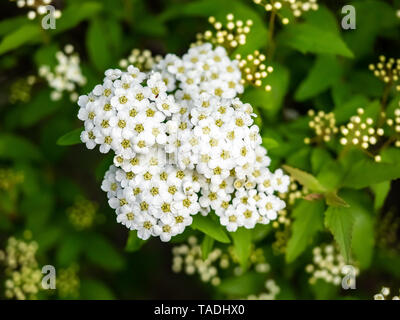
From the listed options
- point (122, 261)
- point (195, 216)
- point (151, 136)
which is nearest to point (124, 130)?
point (151, 136)

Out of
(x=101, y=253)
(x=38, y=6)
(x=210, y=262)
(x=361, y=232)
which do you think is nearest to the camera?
(x=361, y=232)

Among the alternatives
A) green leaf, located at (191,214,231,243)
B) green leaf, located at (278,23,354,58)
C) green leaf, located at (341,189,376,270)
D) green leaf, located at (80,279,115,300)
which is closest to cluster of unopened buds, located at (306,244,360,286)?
green leaf, located at (341,189,376,270)

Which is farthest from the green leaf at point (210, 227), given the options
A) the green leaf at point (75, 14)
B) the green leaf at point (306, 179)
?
the green leaf at point (75, 14)

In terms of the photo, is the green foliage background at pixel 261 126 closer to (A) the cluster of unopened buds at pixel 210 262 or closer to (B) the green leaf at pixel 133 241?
(B) the green leaf at pixel 133 241

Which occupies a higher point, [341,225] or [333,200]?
[333,200]

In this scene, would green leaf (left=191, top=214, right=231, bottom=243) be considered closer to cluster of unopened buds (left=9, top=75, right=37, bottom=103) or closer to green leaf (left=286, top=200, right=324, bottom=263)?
green leaf (left=286, top=200, right=324, bottom=263)

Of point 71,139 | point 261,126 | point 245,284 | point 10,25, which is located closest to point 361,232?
point 245,284

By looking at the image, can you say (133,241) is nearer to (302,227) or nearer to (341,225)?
(302,227)
